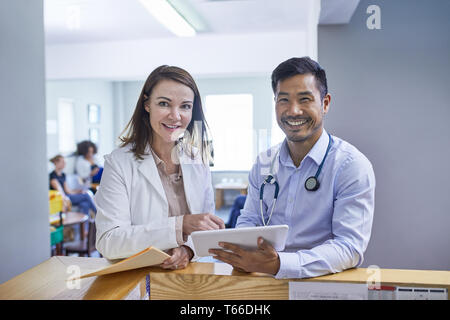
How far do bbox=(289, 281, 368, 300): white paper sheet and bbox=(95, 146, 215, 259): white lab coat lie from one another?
0.37 meters

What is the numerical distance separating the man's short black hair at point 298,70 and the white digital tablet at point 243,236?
1.90ft

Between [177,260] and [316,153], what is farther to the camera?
[316,153]

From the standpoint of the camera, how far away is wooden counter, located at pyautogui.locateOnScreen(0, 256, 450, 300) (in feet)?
2.66

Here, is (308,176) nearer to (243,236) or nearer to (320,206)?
(320,206)

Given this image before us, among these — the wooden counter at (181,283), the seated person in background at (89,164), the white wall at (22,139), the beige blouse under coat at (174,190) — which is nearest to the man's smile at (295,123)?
the beige blouse under coat at (174,190)

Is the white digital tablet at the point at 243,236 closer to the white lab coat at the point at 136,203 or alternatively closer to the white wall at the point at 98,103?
the white lab coat at the point at 136,203

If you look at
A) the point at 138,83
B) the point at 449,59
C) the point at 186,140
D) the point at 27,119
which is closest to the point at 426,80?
the point at 449,59

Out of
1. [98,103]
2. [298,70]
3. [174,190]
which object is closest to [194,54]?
[298,70]

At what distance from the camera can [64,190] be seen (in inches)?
130

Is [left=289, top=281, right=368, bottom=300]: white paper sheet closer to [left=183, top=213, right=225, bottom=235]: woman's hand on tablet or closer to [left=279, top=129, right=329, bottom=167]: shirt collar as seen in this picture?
[left=183, top=213, right=225, bottom=235]: woman's hand on tablet

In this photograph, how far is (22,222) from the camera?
1.72m

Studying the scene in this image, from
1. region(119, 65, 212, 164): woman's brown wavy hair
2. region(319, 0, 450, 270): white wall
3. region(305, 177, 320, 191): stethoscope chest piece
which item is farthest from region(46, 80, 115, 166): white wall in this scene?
region(319, 0, 450, 270): white wall

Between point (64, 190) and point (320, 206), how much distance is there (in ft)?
9.45

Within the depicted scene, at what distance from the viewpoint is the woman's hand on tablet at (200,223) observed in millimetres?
993
